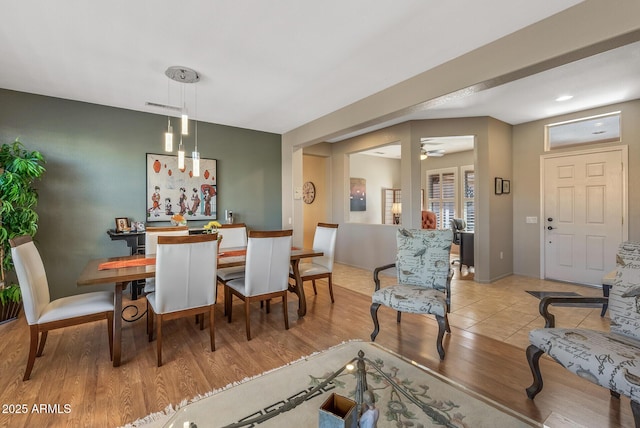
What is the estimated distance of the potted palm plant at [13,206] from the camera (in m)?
2.89

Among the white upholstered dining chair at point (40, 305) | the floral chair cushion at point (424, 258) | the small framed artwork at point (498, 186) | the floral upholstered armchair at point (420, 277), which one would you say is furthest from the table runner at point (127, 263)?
the small framed artwork at point (498, 186)

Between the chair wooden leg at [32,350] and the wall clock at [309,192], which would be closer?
the chair wooden leg at [32,350]

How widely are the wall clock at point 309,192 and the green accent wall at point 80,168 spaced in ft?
8.43

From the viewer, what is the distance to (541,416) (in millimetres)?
1688

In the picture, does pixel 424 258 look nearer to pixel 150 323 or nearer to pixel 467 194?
pixel 150 323

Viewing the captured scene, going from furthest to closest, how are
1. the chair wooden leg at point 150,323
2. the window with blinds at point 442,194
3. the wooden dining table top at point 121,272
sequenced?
the window with blinds at point 442,194 → the chair wooden leg at point 150,323 → the wooden dining table top at point 121,272

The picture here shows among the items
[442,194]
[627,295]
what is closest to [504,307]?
[627,295]

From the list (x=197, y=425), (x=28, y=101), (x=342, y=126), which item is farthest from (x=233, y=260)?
(x=28, y=101)

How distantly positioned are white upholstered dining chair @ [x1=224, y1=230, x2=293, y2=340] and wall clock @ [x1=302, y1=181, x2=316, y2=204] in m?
3.66

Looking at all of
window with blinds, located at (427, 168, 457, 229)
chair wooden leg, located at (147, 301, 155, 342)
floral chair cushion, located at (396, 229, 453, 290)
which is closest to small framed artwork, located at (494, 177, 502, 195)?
window with blinds, located at (427, 168, 457, 229)

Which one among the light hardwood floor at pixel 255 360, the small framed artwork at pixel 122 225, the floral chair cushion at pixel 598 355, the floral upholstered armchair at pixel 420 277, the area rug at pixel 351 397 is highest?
the small framed artwork at pixel 122 225

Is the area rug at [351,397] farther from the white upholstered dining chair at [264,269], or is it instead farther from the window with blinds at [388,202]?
the window with blinds at [388,202]

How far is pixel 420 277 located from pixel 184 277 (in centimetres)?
215

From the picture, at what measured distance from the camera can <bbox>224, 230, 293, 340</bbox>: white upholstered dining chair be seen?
2680 mm
